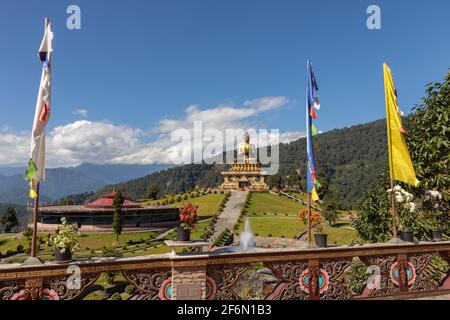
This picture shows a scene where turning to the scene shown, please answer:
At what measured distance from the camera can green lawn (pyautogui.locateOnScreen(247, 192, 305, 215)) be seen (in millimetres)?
66869

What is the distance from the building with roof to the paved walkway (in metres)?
10.9

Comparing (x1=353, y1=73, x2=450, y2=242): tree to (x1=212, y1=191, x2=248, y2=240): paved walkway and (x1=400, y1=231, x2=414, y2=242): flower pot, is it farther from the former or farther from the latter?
(x1=212, y1=191, x2=248, y2=240): paved walkway

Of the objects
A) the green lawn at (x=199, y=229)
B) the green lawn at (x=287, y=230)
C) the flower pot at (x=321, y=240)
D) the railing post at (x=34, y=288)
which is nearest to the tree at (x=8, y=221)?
the green lawn at (x=199, y=229)

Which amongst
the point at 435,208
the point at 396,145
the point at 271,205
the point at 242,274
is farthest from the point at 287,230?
the point at 242,274

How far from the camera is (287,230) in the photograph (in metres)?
47.3

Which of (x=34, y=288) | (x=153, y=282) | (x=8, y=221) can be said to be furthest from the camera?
(x=8, y=221)

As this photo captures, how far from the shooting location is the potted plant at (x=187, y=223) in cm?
780

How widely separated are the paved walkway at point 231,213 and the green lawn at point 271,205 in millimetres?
2394

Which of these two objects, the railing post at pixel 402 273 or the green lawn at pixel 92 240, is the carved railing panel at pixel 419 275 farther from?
the green lawn at pixel 92 240

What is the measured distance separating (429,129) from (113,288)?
26.0m

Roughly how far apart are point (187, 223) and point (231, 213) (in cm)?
5489

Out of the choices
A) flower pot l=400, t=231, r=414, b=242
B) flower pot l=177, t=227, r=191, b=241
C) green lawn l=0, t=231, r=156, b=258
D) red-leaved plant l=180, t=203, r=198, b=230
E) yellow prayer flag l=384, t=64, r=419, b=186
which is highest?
yellow prayer flag l=384, t=64, r=419, b=186

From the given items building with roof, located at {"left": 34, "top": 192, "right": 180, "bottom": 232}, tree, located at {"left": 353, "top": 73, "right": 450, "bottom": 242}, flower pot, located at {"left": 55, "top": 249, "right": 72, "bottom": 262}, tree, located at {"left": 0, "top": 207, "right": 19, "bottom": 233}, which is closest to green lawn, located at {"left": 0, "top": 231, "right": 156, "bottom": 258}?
building with roof, located at {"left": 34, "top": 192, "right": 180, "bottom": 232}

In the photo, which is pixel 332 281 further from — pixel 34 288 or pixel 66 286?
pixel 34 288
